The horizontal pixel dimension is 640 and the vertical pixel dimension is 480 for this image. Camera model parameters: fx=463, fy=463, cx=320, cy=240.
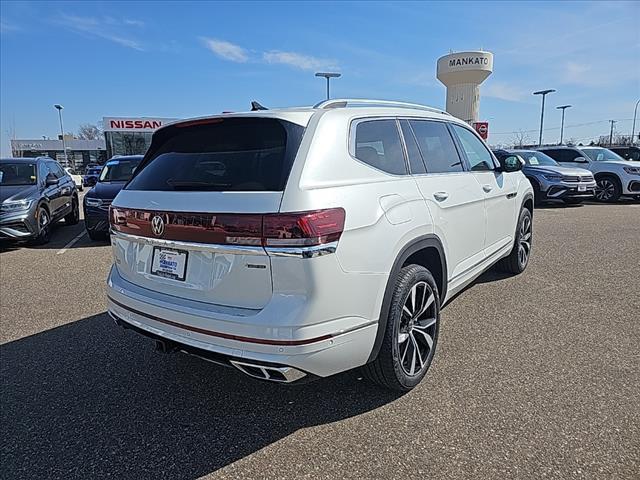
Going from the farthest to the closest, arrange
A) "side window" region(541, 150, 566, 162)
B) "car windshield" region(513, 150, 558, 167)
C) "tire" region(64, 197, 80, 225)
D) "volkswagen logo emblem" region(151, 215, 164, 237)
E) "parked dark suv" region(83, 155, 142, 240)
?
"side window" region(541, 150, 566, 162) → "car windshield" region(513, 150, 558, 167) → "tire" region(64, 197, 80, 225) → "parked dark suv" region(83, 155, 142, 240) → "volkswagen logo emblem" region(151, 215, 164, 237)

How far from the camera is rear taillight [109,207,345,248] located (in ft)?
7.21

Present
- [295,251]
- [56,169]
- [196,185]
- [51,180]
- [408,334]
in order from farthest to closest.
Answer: [56,169], [51,180], [408,334], [196,185], [295,251]

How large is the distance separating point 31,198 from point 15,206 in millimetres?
409

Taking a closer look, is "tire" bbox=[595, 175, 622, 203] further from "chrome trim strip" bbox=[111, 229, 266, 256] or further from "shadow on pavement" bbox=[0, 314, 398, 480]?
"chrome trim strip" bbox=[111, 229, 266, 256]

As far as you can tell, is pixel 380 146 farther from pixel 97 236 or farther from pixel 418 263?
pixel 97 236

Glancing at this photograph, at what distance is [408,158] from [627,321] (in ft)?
8.72

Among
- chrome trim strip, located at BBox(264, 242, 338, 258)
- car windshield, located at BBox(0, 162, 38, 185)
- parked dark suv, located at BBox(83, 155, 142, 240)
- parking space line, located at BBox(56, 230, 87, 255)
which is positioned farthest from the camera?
car windshield, located at BBox(0, 162, 38, 185)

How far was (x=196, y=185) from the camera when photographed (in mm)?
2557

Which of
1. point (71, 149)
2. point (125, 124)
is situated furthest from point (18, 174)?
point (71, 149)

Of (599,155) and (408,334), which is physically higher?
(599,155)

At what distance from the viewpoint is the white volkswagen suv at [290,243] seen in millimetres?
2238

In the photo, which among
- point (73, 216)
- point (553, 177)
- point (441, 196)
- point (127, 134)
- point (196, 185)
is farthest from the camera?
point (127, 134)

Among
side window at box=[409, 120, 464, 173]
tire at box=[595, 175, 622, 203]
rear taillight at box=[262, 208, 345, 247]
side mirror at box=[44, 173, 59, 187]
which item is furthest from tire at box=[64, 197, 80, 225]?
tire at box=[595, 175, 622, 203]

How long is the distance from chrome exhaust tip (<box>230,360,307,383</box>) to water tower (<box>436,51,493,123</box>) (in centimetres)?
3607
